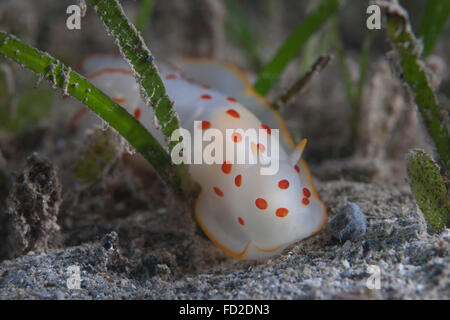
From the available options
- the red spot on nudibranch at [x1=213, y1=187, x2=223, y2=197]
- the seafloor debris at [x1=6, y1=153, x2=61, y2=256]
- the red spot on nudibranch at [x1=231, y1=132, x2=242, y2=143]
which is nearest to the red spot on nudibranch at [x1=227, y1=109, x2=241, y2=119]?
the red spot on nudibranch at [x1=231, y1=132, x2=242, y2=143]

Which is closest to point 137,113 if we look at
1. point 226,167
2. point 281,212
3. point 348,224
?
point 226,167

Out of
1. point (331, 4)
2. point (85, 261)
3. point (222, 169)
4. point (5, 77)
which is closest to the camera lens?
point (85, 261)

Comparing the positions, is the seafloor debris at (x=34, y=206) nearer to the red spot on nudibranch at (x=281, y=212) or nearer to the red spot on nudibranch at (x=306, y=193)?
the red spot on nudibranch at (x=281, y=212)

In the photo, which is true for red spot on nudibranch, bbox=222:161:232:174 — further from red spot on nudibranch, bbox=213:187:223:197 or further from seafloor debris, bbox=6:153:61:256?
seafloor debris, bbox=6:153:61:256

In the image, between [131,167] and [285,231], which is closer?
[285,231]

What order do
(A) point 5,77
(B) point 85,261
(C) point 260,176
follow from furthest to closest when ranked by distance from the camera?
(A) point 5,77 < (C) point 260,176 < (B) point 85,261

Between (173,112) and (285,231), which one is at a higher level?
(173,112)

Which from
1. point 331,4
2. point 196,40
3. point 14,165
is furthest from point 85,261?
point 196,40

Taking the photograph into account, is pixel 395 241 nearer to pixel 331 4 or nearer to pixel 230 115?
pixel 230 115
